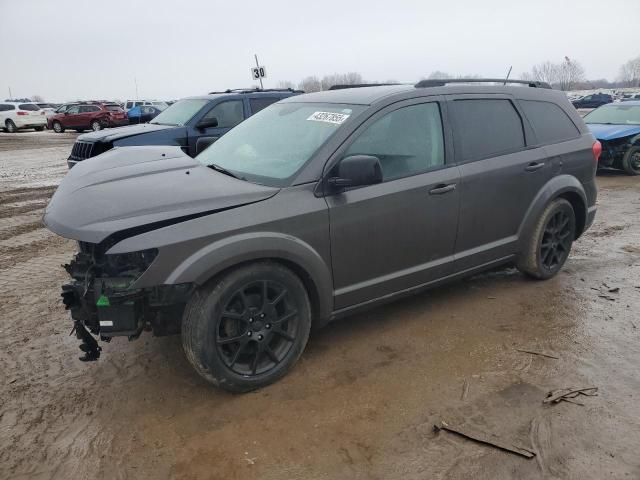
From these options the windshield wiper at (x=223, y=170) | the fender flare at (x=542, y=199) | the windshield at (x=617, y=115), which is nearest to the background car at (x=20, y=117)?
the windshield at (x=617, y=115)

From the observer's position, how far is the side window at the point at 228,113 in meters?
8.42

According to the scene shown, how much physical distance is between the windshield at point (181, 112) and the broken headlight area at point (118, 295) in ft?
19.5

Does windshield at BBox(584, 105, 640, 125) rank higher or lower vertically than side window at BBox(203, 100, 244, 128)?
lower

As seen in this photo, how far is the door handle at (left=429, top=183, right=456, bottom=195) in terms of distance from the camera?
366 centimetres

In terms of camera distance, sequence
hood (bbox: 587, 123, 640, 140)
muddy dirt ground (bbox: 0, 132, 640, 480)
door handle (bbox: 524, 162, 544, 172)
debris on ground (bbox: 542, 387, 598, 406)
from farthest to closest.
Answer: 1. hood (bbox: 587, 123, 640, 140)
2. door handle (bbox: 524, 162, 544, 172)
3. debris on ground (bbox: 542, 387, 598, 406)
4. muddy dirt ground (bbox: 0, 132, 640, 480)

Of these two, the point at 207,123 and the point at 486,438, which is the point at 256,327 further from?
the point at 207,123

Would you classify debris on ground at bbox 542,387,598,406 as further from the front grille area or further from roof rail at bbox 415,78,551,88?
the front grille area

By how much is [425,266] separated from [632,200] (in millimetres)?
6559

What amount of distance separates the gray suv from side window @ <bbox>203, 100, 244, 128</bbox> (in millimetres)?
4407

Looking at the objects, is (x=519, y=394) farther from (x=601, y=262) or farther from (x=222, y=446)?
(x=601, y=262)

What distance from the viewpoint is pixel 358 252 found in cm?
339

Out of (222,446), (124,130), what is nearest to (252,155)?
(222,446)

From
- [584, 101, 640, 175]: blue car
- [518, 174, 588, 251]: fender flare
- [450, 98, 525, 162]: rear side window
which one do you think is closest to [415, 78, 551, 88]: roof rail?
[450, 98, 525, 162]: rear side window

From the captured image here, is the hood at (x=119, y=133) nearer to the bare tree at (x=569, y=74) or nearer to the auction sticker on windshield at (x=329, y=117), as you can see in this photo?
the auction sticker on windshield at (x=329, y=117)
